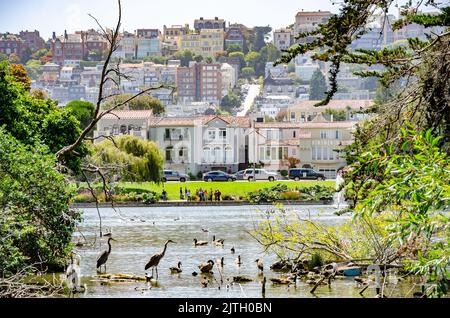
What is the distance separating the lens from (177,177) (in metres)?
94.1

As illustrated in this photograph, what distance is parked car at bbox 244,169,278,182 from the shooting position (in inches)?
3760

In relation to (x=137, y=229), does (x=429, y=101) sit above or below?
above

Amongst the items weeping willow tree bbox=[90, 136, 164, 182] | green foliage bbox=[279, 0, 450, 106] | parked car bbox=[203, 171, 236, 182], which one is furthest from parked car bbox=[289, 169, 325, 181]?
green foliage bbox=[279, 0, 450, 106]

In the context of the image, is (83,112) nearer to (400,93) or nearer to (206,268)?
(206,268)

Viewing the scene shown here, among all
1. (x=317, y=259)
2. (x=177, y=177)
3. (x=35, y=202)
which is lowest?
(x=177, y=177)

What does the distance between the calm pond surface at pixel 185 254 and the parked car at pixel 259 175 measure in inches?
1140

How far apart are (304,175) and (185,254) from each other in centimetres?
6375

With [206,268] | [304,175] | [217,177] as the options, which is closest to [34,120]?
[206,268]

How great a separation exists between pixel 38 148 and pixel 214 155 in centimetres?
8386

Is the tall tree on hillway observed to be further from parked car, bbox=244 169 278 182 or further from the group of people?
parked car, bbox=244 169 278 182

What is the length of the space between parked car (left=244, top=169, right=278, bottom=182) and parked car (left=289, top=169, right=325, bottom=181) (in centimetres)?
157

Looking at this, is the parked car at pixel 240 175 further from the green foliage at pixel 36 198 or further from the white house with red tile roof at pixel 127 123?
the green foliage at pixel 36 198
